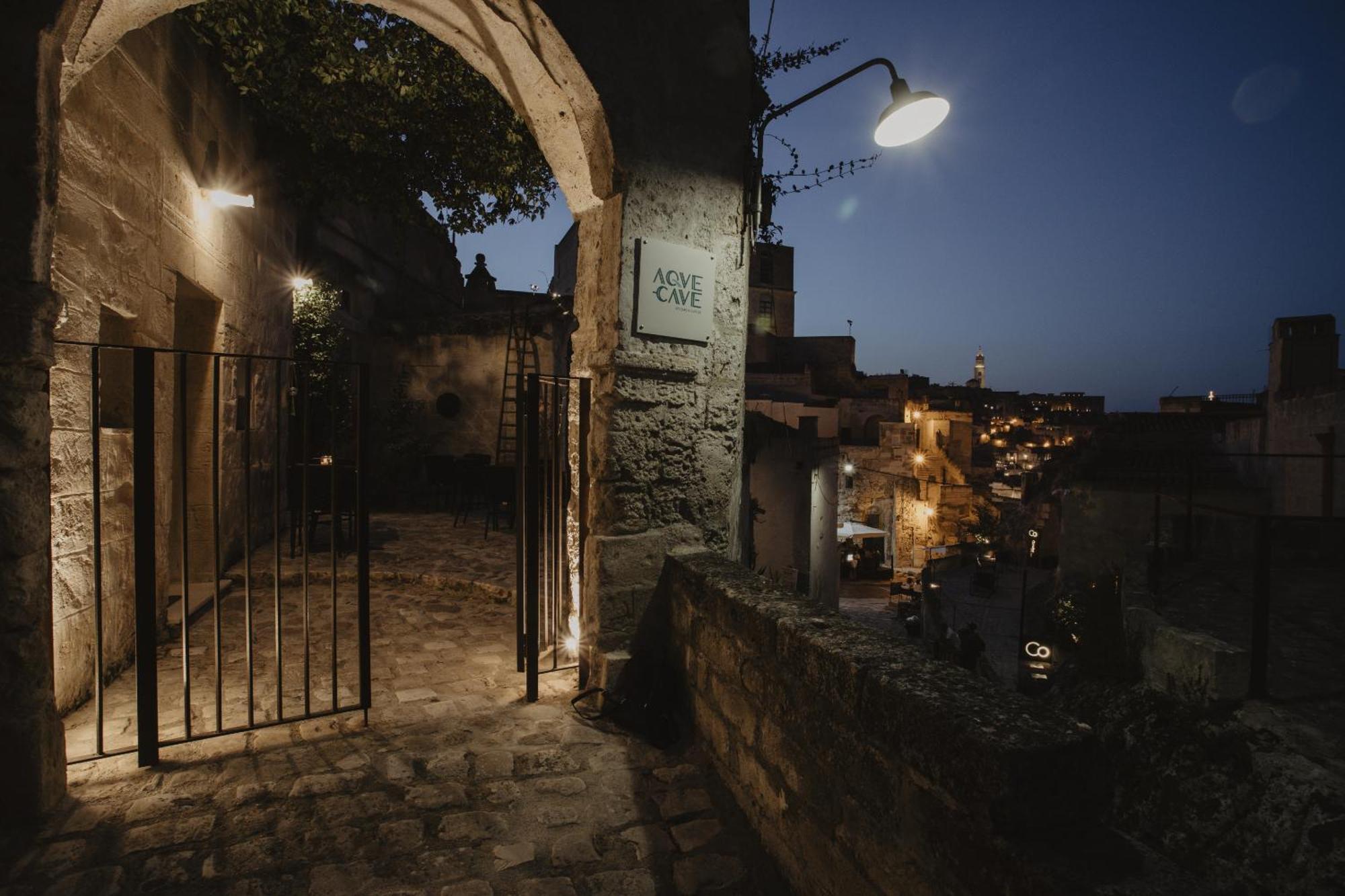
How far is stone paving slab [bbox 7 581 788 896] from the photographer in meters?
2.12

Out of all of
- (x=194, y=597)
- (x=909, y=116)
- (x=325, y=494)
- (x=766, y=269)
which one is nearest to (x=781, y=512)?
(x=325, y=494)

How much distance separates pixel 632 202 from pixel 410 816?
3154 millimetres

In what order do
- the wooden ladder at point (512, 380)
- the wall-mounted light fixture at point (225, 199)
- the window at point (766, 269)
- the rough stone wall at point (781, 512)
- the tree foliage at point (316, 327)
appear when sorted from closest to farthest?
1. the wall-mounted light fixture at point (225, 199)
2. the tree foliage at point (316, 327)
3. the wooden ladder at point (512, 380)
4. the rough stone wall at point (781, 512)
5. the window at point (766, 269)

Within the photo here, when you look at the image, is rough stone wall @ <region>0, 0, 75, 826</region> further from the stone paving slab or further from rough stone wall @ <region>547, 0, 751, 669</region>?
rough stone wall @ <region>547, 0, 751, 669</region>

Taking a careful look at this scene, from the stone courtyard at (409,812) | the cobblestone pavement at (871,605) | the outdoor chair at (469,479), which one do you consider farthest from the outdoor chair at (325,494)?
the cobblestone pavement at (871,605)

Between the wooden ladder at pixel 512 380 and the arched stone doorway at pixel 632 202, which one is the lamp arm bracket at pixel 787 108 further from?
the wooden ladder at pixel 512 380

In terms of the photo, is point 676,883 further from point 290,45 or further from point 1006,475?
point 1006,475

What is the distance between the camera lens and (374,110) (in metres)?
5.66

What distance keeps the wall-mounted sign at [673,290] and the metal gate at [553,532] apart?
1.86ft

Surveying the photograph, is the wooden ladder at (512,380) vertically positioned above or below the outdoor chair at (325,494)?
above

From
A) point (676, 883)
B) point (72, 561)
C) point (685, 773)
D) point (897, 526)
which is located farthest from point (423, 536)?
point (897, 526)

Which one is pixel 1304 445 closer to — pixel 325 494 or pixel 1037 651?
pixel 1037 651

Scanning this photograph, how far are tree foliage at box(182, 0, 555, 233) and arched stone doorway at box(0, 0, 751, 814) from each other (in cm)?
217

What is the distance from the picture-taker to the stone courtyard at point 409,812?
83.7 inches
